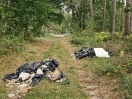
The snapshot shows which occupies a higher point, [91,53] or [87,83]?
[91,53]

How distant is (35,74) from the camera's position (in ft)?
28.3

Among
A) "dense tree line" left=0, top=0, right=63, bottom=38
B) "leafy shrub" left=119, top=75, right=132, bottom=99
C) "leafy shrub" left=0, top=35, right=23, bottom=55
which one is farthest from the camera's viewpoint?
"dense tree line" left=0, top=0, right=63, bottom=38

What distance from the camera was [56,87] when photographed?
7715mm

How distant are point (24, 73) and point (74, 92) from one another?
2.21 meters

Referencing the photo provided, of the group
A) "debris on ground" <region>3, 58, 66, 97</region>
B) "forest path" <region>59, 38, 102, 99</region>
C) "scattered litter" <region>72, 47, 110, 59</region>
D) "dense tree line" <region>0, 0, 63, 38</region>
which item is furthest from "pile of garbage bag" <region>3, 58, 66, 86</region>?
"dense tree line" <region>0, 0, 63, 38</region>

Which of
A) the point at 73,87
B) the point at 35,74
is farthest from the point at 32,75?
the point at 73,87

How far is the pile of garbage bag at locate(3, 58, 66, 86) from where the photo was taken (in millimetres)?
8430

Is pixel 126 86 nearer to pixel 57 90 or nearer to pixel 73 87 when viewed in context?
pixel 73 87

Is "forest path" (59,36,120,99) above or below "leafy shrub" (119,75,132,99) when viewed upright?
below

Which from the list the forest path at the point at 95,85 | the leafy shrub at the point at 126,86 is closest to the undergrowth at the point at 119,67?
the leafy shrub at the point at 126,86

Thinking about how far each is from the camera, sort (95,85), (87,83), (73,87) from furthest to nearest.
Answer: (87,83) < (95,85) < (73,87)

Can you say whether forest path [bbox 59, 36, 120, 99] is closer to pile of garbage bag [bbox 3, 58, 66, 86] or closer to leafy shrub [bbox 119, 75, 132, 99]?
leafy shrub [bbox 119, 75, 132, 99]

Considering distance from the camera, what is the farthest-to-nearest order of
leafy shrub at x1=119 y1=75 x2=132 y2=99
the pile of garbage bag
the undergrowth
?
the pile of garbage bag → the undergrowth → leafy shrub at x1=119 y1=75 x2=132 y2=99

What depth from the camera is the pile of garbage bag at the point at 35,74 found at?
27.7 feet
